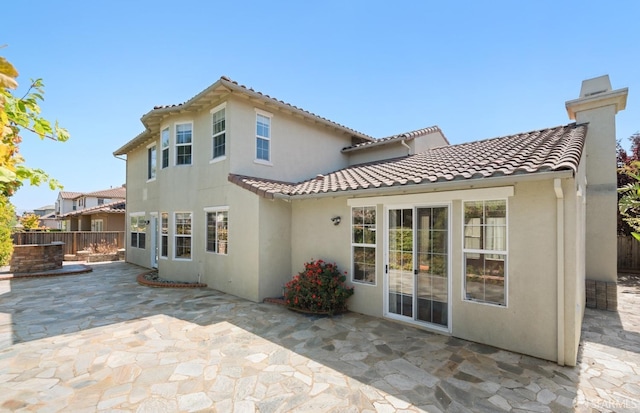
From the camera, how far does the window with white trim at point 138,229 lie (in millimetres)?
16734

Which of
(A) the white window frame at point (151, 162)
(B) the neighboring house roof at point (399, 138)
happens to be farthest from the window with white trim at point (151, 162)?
(B) the neighboring house roof at point (399, 138)

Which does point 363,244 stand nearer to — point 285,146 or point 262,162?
point 262,162

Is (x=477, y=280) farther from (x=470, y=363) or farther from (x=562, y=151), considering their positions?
(x=562, y=151)

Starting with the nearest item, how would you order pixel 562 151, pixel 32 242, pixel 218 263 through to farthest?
pixel 562 151, pixel 218 263, pixel 32 242

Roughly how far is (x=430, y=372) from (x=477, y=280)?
2416 millimetres

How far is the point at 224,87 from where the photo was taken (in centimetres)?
976

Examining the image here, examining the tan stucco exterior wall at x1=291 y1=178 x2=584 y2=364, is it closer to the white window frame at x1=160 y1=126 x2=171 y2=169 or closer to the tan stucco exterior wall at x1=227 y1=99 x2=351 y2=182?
the tan stucco exterior wall at x1=227 y1=99 x2=351 y2=182

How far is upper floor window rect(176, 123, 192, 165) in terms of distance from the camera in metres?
12.2

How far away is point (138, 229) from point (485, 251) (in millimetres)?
18009

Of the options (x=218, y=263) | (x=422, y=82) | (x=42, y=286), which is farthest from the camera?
(x=422, y=82)

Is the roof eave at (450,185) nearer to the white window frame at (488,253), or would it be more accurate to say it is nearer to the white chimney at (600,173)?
the white window frame at (488,253)

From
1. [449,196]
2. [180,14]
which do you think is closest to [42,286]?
[180,14]

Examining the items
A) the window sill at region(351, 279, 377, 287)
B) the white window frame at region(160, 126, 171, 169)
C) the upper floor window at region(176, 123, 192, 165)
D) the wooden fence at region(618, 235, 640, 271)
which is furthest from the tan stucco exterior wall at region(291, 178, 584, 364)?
the wooden fence at region(618, 235, 640, 271)

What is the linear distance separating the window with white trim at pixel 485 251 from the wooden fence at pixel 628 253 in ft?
48.2
